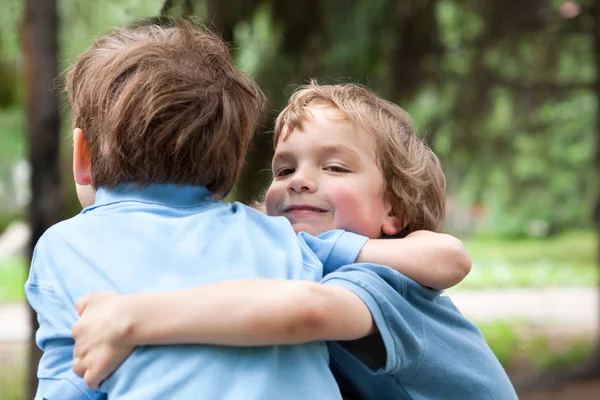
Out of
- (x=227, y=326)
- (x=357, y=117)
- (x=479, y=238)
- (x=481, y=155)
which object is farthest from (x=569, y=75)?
(x=479, y=238)

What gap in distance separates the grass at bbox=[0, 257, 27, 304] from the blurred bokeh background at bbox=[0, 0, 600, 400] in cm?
190

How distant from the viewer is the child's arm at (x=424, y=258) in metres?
1.63

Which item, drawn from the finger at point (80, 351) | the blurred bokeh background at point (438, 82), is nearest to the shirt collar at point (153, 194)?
the finger at point (80, 351)

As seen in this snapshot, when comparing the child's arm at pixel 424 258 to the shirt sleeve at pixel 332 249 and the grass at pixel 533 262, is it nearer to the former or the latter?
the shirt sleeve at pixel 332 249

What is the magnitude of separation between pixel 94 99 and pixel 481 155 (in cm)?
709

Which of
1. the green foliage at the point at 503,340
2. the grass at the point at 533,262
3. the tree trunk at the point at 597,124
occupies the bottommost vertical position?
the grass at the point at 533,262

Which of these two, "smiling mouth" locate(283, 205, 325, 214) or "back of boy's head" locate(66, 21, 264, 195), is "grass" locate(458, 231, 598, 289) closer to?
"smiling mouth" locate(283, 205, 325, 214)

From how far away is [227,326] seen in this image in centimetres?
133

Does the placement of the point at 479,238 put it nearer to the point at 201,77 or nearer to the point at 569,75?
the point at 569,75

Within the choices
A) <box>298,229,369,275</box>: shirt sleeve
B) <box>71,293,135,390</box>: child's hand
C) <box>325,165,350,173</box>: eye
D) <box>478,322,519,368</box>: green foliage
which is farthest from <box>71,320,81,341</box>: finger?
<box>478,322,519,368</box>: green foliage

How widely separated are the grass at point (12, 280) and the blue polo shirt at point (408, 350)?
12088 mm

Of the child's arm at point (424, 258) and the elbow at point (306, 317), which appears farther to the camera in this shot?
the child's arm at point (424, 258)

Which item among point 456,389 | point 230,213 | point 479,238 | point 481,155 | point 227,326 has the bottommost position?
point 479,238

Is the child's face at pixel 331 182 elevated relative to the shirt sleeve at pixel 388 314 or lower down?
elevated
